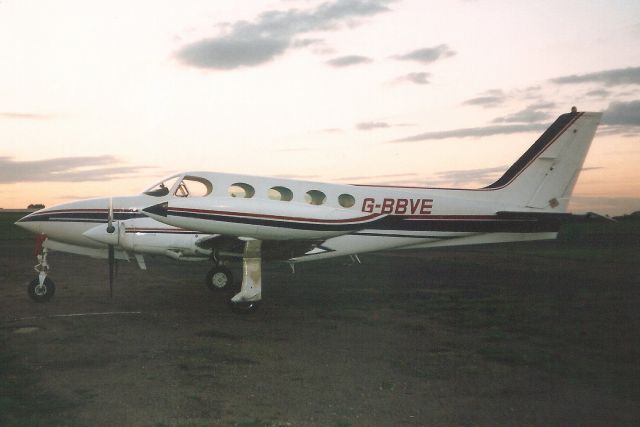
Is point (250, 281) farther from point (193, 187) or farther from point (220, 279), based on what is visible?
point (193, 187)

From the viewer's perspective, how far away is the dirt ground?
20.0ft

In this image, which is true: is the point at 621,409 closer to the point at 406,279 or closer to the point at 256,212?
the point at 256,212

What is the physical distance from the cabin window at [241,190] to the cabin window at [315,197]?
1375mm

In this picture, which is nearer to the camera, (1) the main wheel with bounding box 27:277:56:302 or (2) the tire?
(2) the tire

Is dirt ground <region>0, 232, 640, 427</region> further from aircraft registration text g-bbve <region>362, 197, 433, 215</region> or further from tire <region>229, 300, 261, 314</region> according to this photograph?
aircraft registration text g-bbve <region>362, 197, 433, 215</region>

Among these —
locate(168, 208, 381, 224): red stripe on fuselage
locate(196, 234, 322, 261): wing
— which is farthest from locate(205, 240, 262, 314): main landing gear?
locate(168, 208, 381, 224): red stripe on fuselage

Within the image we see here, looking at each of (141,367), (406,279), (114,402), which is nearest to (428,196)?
(406,279)

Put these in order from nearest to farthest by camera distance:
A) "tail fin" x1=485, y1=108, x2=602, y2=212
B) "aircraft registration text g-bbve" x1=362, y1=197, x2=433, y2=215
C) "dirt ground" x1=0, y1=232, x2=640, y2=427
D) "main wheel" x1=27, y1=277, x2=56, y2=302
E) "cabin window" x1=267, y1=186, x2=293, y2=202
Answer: "dirt ground" x1=0, y1=232, x2=640, y2=427 < "main wheel" x1=27, y1=277, x2=56, y2=302 < "cabin window" x1=267, y1=186, x2=293, y2=202 < "aircraft registration text g-bbve" x1=362, y1=197, x2=433, y2=215 < "tail fin" x1=485, y1=108, x2=602, y2=212

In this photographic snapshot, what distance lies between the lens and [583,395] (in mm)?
6766

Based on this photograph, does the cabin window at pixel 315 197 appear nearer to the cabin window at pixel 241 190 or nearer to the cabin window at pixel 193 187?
the cabin window at pixel 241 190

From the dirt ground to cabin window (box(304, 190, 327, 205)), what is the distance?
248 centimetres

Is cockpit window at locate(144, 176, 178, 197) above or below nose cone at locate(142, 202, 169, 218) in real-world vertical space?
above

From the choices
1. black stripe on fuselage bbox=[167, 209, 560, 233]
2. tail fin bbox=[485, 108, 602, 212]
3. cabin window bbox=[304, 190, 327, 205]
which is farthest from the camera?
tail fin bbox=[485, 108, 602, 212]

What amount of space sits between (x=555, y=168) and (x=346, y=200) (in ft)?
20.4
